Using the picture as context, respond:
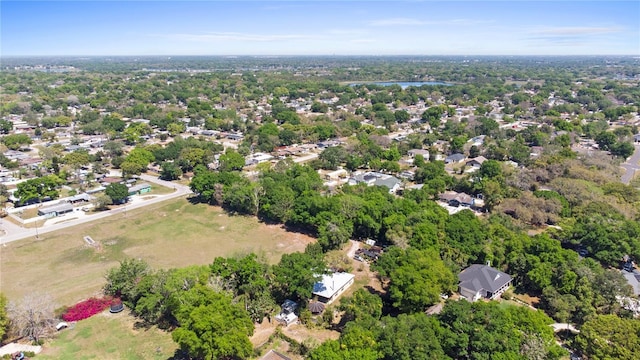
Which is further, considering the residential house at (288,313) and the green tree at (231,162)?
the green tree at (231,162)

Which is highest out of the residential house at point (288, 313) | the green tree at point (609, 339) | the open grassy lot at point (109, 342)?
the green tree at point (609, 339)

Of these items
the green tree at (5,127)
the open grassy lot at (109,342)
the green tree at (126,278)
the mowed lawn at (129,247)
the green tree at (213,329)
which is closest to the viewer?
the green tree at (213,329)

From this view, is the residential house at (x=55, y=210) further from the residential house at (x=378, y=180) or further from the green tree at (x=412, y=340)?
the green tree at (x=412, y=340)

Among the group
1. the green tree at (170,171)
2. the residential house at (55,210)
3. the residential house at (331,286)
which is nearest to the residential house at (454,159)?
the residential house at (331,286)

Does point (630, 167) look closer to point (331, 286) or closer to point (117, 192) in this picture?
point (331, 286)

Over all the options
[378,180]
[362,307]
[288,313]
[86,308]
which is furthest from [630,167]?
[86,308]

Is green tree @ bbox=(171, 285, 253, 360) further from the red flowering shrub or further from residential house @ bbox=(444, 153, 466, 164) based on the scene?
residential house @ bbox=(444, 153, 466, 164)
